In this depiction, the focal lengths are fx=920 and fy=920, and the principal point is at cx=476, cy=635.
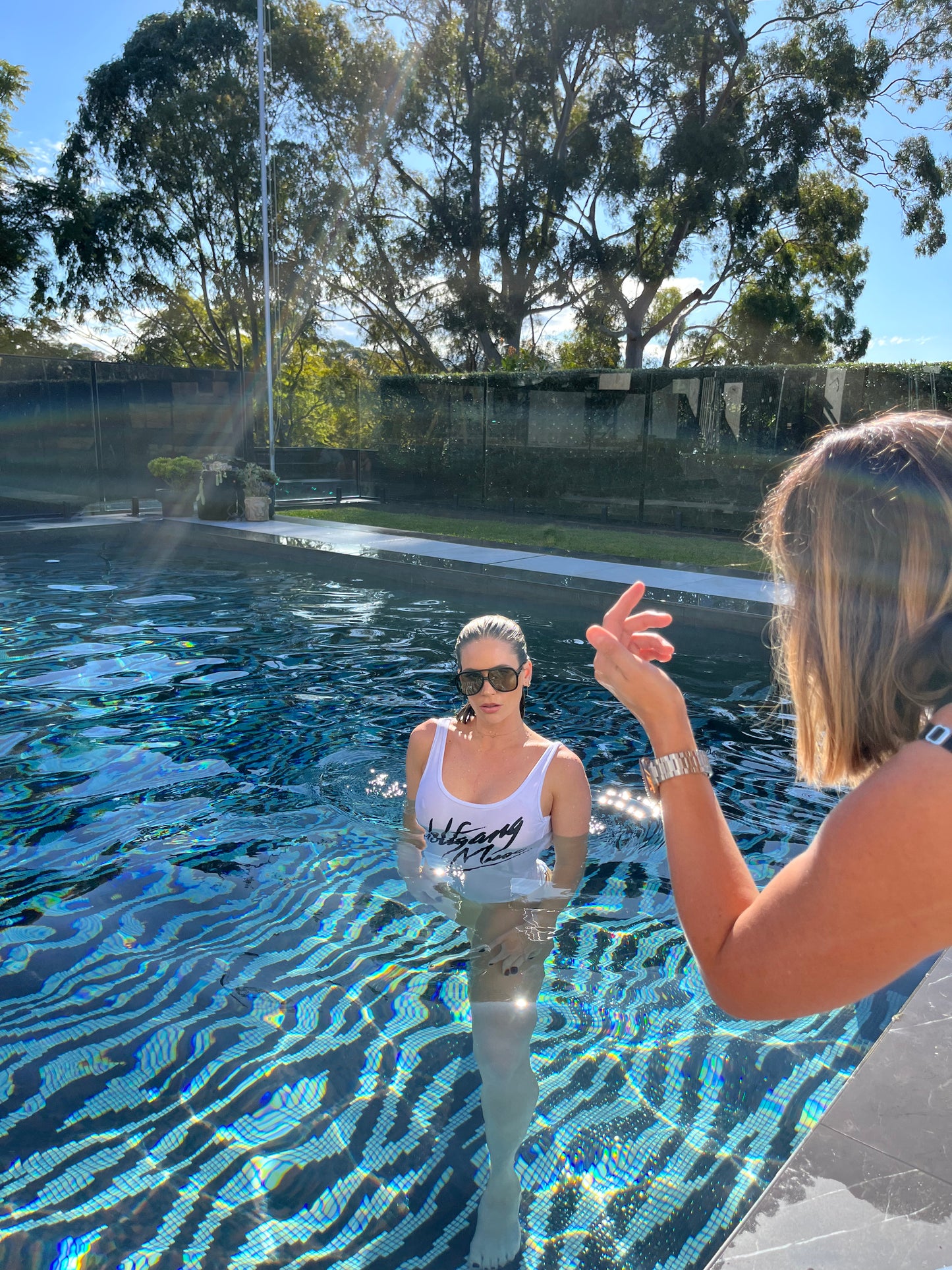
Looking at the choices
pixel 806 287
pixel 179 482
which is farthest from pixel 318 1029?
pixel 806 287

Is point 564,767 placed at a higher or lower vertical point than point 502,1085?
higher

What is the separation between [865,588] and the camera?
55.4 inches

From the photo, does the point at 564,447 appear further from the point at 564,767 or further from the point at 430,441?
the point at 564,767

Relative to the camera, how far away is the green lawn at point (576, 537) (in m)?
11.8

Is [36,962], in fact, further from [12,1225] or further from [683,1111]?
[683,1111]

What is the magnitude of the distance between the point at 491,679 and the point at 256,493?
12.6m

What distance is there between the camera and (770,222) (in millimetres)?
21688

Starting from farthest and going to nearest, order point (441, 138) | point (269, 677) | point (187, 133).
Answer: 1. point (187, 133)
2. point (441, 138)
3. point (269, 677)

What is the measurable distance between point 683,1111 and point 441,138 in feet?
81.3

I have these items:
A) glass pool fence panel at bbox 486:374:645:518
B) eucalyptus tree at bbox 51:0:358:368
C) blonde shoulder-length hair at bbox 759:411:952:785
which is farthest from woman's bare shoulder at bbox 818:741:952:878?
eucalyptus tree at bbox 51:0:358:368

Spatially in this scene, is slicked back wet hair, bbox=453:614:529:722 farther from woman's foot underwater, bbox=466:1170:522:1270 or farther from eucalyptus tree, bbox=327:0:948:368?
eucalyptus tree, bbox=327:0:948:368

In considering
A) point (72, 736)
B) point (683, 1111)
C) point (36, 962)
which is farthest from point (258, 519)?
point (683, 1111)

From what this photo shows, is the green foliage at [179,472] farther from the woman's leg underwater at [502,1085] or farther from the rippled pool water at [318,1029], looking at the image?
the woman's leg underwater at [502,1085]

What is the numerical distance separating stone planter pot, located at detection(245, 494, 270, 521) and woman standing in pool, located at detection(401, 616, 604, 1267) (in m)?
12.3
